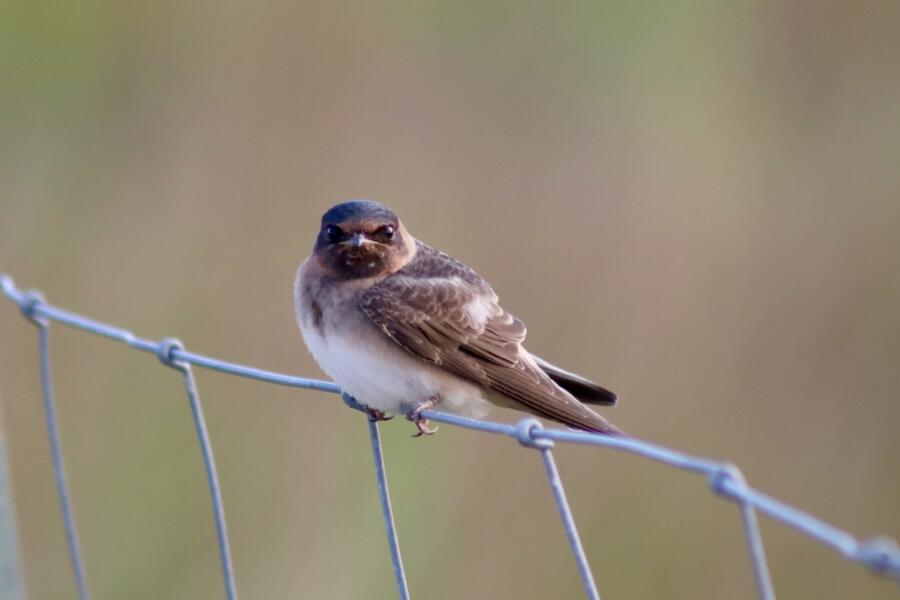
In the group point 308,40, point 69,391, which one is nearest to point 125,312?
point 69,391

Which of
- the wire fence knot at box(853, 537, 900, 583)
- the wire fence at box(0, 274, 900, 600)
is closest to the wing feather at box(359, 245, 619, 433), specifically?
the wire fence at box(0, 274, 900, 600)

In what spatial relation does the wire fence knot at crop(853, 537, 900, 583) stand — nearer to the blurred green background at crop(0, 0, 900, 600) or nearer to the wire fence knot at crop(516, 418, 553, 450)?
the wire fence knot at crop(516, 418, 553, 450)

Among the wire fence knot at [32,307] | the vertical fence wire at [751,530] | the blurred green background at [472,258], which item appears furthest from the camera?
the blurred green background at [472,258]

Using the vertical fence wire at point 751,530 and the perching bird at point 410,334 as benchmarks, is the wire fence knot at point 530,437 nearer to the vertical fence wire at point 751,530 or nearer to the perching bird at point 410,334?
the vertical fence wire at point 751,530

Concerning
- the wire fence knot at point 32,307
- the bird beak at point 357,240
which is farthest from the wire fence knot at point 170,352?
the bird beak at point 357,240

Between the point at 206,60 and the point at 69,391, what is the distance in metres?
1.36

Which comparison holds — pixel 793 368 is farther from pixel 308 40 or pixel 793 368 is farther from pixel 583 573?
pixel 583 573

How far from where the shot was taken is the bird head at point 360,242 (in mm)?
2951

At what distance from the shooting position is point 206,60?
15.4 ft

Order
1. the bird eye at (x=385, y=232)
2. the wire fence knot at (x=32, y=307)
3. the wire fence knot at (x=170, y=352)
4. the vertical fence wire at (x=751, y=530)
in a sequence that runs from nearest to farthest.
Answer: the vertical fence wire at (x=751, y=530) < the wire fence knot at (x=170, y=352) < the wire fence knot at (x=32, y=307) < the bird eye at (x=385, y=232)

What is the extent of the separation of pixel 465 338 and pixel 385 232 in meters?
0.33

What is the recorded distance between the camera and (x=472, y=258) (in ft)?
14.8

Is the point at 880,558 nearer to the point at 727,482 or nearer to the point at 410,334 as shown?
the point at 727,482

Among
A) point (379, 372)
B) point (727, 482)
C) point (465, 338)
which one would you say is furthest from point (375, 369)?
point (727, 482)
